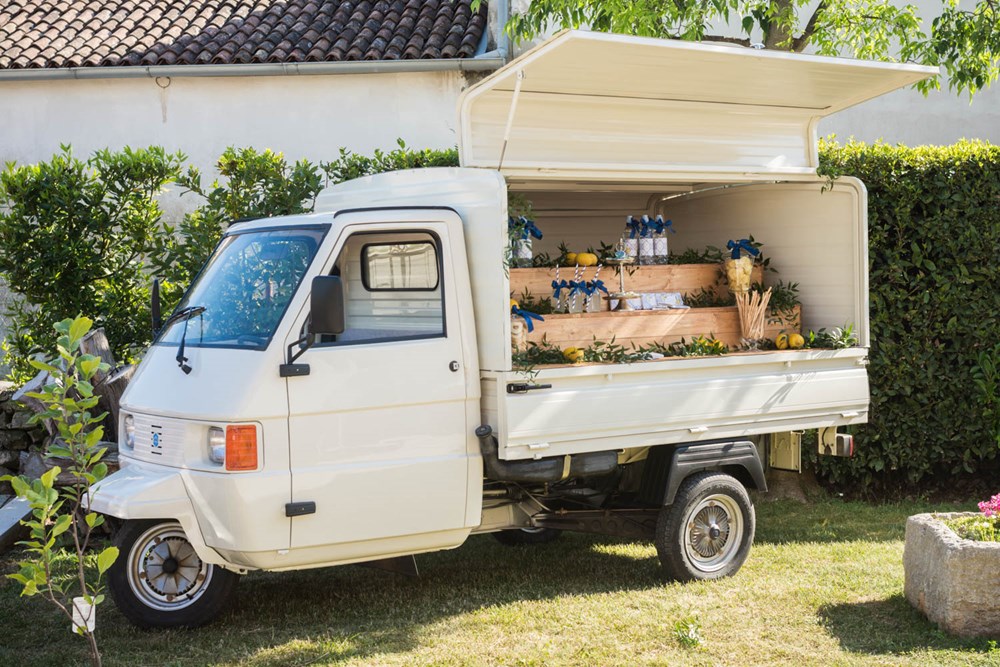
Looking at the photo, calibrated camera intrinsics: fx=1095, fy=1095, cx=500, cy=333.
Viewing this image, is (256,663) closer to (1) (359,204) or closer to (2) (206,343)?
(2) (206,343)

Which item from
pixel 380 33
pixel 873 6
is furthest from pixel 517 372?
pixel 380 33

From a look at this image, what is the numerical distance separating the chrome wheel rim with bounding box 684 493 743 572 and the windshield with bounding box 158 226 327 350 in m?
2.64

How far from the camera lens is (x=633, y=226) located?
700cm

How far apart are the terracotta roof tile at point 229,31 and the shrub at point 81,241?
4.19 meters

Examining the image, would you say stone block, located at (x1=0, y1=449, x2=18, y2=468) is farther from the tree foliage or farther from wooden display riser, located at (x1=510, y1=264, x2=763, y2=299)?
the tree foliage

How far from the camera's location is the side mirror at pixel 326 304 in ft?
16.3

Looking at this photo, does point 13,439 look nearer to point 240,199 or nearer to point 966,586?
point 240,199

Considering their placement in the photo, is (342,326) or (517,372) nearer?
(342,326)

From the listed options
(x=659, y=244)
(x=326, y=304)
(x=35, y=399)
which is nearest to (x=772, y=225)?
(x=659, y=244)

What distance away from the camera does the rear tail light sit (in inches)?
196

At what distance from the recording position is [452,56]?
38.3 feet

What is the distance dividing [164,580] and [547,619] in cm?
191

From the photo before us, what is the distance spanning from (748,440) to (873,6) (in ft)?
16.7

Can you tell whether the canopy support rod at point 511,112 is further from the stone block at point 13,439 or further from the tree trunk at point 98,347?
the stone block at point 13,439
